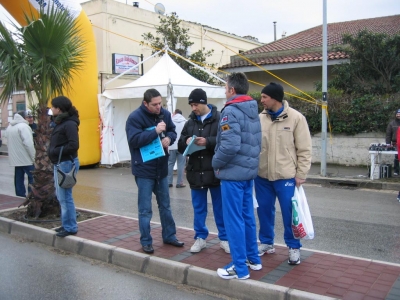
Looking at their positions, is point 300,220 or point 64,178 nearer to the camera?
point 300,220

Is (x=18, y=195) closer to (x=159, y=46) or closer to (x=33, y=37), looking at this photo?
(x=33, y=37)

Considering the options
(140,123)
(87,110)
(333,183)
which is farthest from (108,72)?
(140,123)

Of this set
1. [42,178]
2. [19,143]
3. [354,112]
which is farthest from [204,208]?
[354,112]

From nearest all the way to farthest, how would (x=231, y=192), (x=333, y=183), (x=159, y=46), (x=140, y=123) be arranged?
(x=231, y=192)
(x=140, y=123)
(x=333, y=183)
(x=159, y=46)

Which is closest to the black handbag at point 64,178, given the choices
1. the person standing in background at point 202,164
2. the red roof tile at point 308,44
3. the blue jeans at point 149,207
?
the blue jeans at point 149,207

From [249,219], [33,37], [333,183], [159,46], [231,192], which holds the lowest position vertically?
[333,183]

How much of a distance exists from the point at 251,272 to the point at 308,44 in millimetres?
18019

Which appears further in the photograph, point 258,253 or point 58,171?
point 58,171

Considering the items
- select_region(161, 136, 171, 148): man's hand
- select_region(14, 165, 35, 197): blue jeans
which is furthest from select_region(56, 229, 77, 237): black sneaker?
select_region(14, 165, 35, 197): blue jeans

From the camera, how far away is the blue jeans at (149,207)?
5.27m

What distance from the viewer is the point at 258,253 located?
480 cm

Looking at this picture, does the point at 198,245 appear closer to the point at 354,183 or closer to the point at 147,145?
the point at 147,145

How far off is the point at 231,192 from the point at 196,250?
1.25 m

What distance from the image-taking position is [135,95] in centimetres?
1388
